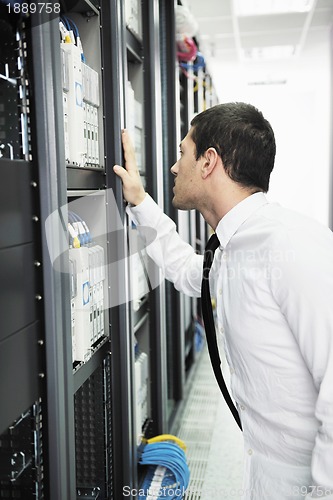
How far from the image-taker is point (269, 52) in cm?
776

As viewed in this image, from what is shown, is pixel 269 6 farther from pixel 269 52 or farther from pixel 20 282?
pixel 20 282

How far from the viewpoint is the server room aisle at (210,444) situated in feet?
8.32

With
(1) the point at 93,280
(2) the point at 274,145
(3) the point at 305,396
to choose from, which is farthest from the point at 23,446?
(2) the point at 274,145

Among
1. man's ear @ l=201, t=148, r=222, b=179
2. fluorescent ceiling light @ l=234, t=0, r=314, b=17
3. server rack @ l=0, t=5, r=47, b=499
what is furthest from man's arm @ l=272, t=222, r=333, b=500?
fluorescent ceiling light @ l=234, t=0, r=314, b=17

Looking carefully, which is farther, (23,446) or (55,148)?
(23,446)

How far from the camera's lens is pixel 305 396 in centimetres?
139

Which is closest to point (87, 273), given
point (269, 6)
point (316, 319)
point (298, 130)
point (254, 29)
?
point (316, 319)

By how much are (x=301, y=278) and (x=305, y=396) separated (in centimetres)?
36

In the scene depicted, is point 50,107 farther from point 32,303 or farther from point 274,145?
point 274,145

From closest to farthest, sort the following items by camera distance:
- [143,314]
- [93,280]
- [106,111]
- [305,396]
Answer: [305,396] → [93,280] → [106,111] → [143,314]

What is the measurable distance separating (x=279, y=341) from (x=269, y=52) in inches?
286

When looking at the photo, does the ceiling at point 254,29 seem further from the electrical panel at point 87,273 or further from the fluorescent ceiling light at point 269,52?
the electrical panel at point 87,273

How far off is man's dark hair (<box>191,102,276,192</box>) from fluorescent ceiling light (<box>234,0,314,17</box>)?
4.43 meters

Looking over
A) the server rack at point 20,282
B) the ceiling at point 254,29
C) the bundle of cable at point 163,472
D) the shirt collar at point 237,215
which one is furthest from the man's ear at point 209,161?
the ceiling at point 254,29
